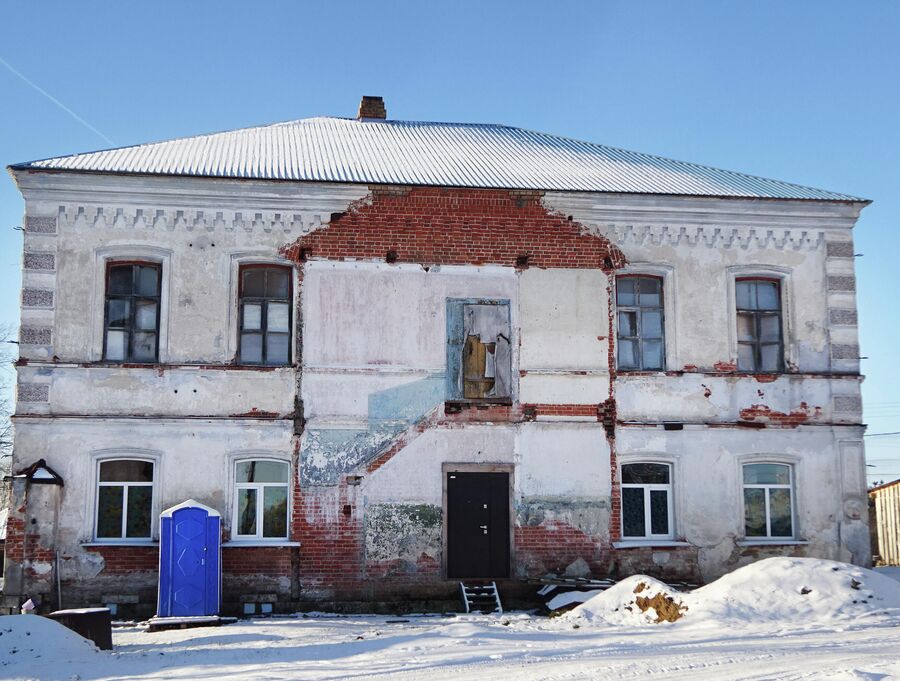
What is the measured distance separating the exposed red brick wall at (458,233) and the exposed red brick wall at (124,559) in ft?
16.6

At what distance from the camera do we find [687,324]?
16891mm

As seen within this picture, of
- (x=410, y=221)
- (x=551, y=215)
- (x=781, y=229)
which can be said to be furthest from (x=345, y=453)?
(x=781, y=229)

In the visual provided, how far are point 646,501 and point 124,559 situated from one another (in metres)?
8.11

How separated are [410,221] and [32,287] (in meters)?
5.89

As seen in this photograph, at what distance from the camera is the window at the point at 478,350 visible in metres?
16.3

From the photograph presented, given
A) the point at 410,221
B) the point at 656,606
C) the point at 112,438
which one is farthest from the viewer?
the point at 410,221

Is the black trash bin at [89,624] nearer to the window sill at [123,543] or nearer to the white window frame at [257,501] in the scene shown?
the window sill at [123,543]

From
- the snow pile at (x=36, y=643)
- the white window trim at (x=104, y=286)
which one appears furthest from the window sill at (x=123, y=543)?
the snow pile at (x=36, y=643)

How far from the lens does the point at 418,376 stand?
1616 centimetres

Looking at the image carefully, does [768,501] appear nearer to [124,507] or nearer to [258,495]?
[258,495]

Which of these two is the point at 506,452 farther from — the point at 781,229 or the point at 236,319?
the point at 781,229

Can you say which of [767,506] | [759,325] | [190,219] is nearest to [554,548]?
[767,506]

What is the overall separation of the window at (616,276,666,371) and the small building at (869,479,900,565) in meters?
13.1

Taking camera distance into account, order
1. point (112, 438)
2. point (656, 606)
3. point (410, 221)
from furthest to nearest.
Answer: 1. point (410, 221)
2. point (112, 438)
3. point (656, 606)
